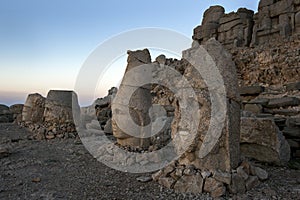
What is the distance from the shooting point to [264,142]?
15.9ft

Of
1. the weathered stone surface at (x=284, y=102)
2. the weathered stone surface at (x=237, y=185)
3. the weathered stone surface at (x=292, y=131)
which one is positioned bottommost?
the weathered stone surface at (x=237, y=185)

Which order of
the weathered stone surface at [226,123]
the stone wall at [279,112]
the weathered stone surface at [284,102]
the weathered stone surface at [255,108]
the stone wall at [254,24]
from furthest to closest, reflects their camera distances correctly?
→ 1. the stone wall at [254,24]
2. the weathered stone surface at [255,108]
3. the weathered stone surface at [284,102]
4. the stone wall at [279,112]
5. the weathered stone surface at [226,123]

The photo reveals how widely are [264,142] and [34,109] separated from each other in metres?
7.99

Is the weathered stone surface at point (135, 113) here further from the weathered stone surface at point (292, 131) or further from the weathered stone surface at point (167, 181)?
the weathered stone surface at point (292, 131)

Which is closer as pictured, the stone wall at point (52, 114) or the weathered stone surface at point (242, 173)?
the weathered stone surface at point (242, 173)

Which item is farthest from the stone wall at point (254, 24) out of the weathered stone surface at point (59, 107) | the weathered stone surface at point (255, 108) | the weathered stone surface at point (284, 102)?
the weathered stone surface at point (59, 107)

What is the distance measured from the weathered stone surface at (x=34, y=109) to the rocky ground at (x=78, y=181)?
12.2 ft

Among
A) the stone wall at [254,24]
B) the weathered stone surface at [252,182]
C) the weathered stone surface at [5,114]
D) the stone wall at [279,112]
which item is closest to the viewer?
the weathered stone surface at [252,182]

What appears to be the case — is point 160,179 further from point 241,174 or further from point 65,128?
point 65,128

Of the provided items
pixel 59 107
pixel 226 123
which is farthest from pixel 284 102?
pixel 59 107

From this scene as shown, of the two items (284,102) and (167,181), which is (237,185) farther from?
(284,102)

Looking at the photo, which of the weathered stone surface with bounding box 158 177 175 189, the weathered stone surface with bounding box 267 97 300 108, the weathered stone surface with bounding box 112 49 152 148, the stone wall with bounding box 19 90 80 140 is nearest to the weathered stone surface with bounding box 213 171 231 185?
the weathered stone surface with bounding box 158 177 175 189

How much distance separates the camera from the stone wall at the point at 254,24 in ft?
52.3

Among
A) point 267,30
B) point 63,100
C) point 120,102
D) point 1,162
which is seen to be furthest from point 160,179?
point 267,30
